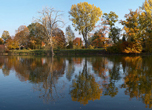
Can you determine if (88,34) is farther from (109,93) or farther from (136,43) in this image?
(109,93)

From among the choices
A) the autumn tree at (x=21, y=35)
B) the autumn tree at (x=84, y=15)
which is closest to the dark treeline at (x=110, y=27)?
the autumn tree at (x=84, y=15)

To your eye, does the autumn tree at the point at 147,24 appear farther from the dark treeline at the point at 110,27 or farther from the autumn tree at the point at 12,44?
the autumn tree at the point at 12,44

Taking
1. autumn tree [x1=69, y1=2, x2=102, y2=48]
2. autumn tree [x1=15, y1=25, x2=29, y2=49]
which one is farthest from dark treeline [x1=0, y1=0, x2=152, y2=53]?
autumn tree [x1=15, y1=25, x2=29, y2=49]

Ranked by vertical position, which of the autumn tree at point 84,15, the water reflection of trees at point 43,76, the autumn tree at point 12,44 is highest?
the autumn tree at point 84,15

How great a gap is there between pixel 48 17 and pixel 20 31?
27895 millimetres

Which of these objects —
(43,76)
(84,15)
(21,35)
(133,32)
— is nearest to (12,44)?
(21,35)

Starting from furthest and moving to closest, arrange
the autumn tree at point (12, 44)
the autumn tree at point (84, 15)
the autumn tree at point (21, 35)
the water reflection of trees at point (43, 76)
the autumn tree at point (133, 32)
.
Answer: the autumn tree at point (21, 35) → the autumn tree at point (12, 44) → the autumn tree at point (84, 15) → the autumn tree at point (133, 32) → the water reflection of trees at point (43, 76)

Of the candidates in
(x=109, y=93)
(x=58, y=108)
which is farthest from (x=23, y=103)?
(x=109, y=93)

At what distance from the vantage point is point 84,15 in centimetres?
5197

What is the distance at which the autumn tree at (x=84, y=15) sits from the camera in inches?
2029

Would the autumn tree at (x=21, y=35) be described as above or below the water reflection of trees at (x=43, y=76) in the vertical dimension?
above

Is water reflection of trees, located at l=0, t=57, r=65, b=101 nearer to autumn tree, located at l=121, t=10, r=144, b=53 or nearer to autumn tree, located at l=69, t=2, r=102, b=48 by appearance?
autumn tree, located at l=121, t=10, r=144, b=53

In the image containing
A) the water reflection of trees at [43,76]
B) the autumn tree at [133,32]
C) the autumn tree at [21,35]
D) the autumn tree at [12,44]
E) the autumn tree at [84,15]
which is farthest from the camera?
the autumn tree at [21,35]

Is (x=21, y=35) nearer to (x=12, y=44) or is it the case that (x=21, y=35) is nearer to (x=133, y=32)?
(x=12, y=44)
